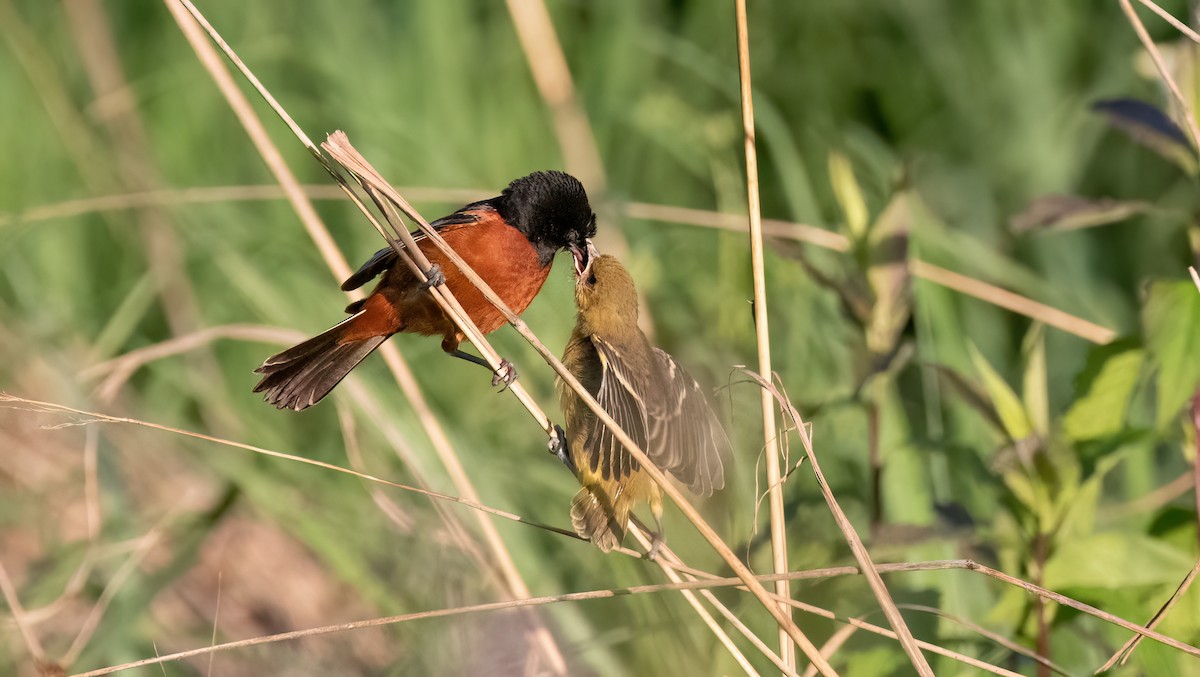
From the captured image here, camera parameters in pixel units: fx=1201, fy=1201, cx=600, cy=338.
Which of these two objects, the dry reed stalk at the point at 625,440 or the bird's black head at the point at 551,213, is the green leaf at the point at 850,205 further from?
the dry reed stalk at the point at 625,440

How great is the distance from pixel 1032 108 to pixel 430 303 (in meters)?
3.00

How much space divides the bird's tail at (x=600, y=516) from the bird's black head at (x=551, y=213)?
34.6 inches

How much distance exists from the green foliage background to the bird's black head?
1.94 ft

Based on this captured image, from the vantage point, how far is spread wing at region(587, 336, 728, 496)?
95.6 inches

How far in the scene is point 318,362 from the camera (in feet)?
9.68

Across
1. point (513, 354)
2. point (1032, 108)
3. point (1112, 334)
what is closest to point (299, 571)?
point (513, 354)

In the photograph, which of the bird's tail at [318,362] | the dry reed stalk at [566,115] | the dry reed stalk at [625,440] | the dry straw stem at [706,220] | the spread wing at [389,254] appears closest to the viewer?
the dry reed stalk at [625,440]

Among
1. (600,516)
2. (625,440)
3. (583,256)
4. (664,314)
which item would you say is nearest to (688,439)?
(600,516)

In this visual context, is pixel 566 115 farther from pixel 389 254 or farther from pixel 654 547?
pixel 654 547

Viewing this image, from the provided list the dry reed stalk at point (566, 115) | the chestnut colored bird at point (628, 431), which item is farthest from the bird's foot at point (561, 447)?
the dry reed stalk at point (566, 115)

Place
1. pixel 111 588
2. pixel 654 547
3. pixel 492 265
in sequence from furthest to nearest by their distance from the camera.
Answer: pixel 492 265, pixel 111 588, pixel 654 547

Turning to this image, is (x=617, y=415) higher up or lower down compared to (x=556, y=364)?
lower down

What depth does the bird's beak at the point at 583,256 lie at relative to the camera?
307 centimetres

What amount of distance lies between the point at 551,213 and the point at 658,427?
938mm
